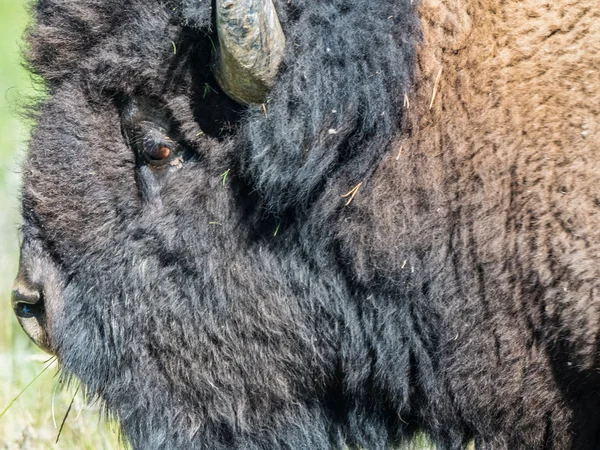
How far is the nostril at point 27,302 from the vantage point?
2957mm

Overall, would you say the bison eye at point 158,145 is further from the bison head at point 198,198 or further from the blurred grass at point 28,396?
the blurred grass at point 28,396

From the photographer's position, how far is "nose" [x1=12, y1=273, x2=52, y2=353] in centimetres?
296

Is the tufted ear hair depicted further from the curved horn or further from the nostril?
the nostril

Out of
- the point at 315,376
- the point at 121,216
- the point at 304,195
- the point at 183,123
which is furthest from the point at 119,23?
the point at 315,376

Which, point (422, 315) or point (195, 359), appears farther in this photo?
point (195, 359)

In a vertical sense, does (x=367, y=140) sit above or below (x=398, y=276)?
above

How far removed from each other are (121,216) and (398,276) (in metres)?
0.93

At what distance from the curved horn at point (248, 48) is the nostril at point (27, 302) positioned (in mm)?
1011

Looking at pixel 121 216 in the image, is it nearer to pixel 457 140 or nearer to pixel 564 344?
pixel 457 140

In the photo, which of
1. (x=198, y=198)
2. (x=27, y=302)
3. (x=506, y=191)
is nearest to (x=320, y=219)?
(x=198, y=198)

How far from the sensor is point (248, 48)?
96.0 inches

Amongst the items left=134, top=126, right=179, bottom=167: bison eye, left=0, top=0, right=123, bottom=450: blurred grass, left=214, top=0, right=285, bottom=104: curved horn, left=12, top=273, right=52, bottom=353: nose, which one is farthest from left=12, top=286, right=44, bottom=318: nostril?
left=214, top=0, right=285, bottom=104: curved horn

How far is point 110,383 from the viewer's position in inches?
117

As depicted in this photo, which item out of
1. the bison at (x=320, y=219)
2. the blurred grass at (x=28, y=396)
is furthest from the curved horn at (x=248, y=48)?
the blurred grass at (x=28, y=396)
